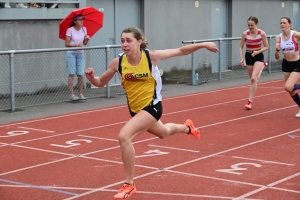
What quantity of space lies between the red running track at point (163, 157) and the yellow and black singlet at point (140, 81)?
3.42 ft

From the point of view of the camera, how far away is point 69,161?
9555mm

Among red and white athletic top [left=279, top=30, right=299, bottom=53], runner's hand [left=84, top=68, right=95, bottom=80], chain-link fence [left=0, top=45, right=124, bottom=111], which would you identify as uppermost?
red and white athletic top [left=279, top=30, right=299, bottom=53]

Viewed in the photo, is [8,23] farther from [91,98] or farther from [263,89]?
[263,89]

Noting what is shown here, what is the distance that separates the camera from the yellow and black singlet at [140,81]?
770cm

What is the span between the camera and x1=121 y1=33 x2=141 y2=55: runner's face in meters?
7.59

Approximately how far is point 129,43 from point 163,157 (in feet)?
8.58

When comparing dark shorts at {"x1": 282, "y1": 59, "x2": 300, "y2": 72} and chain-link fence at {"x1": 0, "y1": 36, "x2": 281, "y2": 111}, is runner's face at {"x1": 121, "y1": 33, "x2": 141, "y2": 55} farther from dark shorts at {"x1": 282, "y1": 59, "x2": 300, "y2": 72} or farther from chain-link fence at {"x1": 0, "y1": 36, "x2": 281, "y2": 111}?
chain-link fence at {"x1": 0, "y1": 36, "x2": 281, "y2": 111}

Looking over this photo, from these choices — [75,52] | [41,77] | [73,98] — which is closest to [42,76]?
[41,77]

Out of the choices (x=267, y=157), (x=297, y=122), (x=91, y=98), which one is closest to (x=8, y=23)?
(x=91, y=98)

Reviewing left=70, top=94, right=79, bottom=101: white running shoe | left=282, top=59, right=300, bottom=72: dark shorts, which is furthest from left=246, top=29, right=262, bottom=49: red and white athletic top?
left=70, top=94, right=79, bottom=101: white running shoe

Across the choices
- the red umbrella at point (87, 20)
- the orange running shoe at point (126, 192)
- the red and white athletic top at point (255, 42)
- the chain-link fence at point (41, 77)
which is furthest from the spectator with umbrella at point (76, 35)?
the orange running shoe at point (126, 192)

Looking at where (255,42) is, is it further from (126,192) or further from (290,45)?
(126,192)

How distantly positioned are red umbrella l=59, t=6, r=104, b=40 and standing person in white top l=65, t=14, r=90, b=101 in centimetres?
11

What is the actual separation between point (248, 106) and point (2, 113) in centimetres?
530
